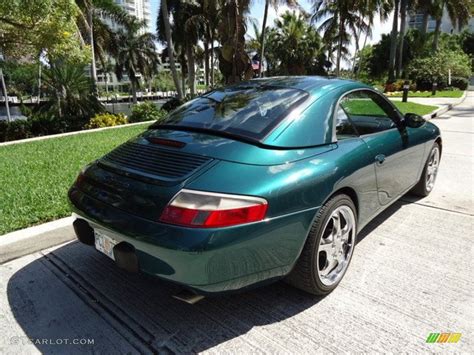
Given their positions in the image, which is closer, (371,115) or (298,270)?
(298,270)

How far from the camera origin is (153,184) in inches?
87.5

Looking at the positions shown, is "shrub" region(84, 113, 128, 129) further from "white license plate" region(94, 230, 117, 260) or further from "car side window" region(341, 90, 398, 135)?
"white license plate" region(94, 230, 117, 260)

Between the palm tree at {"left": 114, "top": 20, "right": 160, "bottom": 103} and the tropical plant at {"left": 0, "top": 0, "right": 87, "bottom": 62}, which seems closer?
the tropical plant at {"left": 0, "top": 0, "right": 87, "bottom": 62}

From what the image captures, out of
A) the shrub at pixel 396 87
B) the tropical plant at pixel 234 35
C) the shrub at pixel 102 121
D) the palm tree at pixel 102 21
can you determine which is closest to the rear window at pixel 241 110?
the shrub at pixel 102 121

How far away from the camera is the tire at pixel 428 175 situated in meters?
4.38

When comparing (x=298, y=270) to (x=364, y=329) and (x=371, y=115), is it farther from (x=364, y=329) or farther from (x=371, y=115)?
(x=371, y=115)

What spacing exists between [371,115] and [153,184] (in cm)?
277

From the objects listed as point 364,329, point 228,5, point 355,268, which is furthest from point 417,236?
point 228,5

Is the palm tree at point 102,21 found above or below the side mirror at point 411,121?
above

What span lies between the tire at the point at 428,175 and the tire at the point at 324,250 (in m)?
2.05

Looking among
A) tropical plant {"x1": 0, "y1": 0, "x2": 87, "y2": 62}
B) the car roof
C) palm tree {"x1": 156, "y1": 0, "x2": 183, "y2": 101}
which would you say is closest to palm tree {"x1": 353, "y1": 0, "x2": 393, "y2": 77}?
palm tree {"x1": 156, "y1": 0, "x2": 183, "y2": 101}

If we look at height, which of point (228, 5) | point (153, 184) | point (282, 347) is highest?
point (228, 5)

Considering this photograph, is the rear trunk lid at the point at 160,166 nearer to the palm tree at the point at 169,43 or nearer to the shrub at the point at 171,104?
the shrub at the point at 171,104

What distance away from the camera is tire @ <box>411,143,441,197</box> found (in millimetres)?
4383
